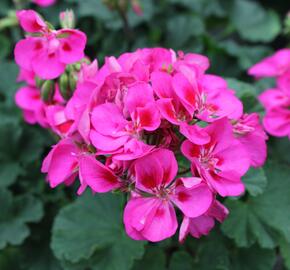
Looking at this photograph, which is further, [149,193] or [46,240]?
[46,240]

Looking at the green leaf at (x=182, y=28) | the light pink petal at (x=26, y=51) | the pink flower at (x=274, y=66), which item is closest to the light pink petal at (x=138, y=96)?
the light pink petal at (x=26, y=51)

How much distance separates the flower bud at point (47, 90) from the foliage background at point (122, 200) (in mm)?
373

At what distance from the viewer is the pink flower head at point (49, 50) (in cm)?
141

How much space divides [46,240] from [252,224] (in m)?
0.80

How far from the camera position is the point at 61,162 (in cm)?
125

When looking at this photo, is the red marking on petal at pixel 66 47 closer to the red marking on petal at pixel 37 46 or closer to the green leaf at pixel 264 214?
the red marking on petal at pixel 37 46

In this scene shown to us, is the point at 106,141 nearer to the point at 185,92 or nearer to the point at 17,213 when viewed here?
the point at 185,92

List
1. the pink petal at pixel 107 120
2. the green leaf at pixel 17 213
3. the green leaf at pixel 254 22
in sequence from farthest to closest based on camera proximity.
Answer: the green leaf at pixel 254 22 < the green leaf at pixel 17 213 < the pink petal at pixel 107 120

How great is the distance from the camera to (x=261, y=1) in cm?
301

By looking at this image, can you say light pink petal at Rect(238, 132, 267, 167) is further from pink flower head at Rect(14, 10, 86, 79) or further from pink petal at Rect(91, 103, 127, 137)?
pink flower head at Rect(14, 10, 86, 79)

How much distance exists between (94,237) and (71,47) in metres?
0.62

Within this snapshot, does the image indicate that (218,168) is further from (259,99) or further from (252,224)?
(259,99)

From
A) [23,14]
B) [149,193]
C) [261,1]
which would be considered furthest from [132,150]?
[261,1]

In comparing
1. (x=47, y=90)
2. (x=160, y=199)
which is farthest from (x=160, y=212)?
(x=47, y=90)
